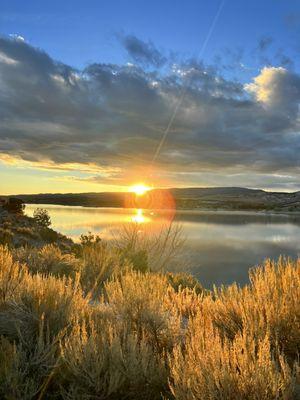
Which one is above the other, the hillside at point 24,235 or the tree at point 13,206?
the tree at point 13,206

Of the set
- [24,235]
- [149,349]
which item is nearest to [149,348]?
[149,349]

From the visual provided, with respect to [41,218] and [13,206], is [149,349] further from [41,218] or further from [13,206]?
[13,206]

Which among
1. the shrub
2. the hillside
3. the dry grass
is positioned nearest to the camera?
the dry grass

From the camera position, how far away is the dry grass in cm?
347

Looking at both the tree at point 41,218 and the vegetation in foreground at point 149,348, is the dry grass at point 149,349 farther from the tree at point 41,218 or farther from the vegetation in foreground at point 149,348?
the tree at point 41,218

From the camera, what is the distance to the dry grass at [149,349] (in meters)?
3.47

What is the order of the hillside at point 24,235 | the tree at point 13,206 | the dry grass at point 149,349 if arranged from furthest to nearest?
1. the tree at point 13,206
2. the hillside at point 24,235
3. the dry grass at point 149,349

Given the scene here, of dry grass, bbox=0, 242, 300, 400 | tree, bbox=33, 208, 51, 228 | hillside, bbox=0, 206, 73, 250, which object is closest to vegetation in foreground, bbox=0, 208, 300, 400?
dry grass, bbox=0, 242, 300, 400

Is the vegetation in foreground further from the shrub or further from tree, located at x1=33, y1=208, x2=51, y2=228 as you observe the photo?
tree, located at x1=33, y1=208, x2=51, y2=228

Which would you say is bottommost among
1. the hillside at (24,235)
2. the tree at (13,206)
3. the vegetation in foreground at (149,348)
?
the hillside at (24,235)

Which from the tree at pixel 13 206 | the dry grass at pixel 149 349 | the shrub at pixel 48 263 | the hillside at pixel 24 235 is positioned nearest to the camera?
the dry grass at pixel 149 349

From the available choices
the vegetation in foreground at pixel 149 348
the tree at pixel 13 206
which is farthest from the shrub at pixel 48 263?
the tree at pixel 13 206

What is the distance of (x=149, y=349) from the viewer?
4.57 m

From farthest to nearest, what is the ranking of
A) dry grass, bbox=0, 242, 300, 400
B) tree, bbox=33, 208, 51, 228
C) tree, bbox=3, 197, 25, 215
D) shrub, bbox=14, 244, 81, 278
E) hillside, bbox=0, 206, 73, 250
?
tree, bbox=3, 197, 25, 215 < tree, bbox=33, 208, 51, 228 < hillside, bbox=0, 206, 73, 250 < shrub, bbox=14, 244, 81, 278 < dry grass, bbox=0, 242, 300, 400
